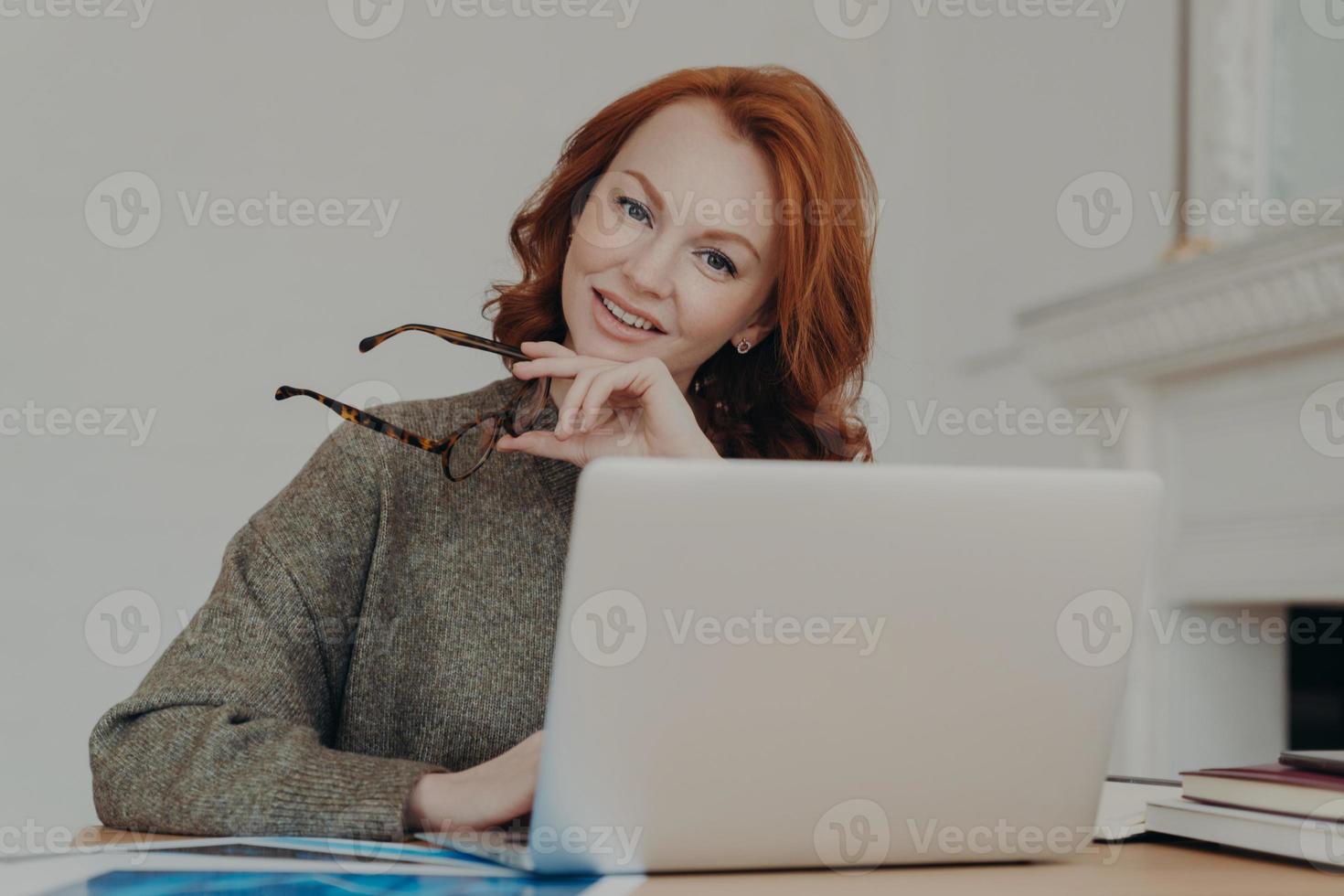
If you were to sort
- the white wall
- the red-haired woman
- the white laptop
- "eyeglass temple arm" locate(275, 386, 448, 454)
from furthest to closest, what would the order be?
the white wall < "eyeglass temple arm" locate(275, 386, 448, 454) < the red-haired woman < the white laptop

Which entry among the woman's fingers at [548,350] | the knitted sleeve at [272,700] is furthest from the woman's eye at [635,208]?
the knitted sleeve at [272,700]

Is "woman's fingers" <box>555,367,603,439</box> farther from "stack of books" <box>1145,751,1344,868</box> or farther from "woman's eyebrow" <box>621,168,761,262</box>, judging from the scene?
"stack of books" <box>1145,751,1344,868</box>

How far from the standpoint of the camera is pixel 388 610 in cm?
115

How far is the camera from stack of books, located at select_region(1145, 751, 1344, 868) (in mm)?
718

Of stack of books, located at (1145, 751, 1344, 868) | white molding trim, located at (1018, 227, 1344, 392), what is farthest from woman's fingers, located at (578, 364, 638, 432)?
white molding trim, located at (1018, 227, 1344, 392)

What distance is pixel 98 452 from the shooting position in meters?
2.44

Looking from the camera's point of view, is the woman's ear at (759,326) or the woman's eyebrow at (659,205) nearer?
the woman's eyebrow at (659,205)

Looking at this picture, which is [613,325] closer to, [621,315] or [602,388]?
[621,315]

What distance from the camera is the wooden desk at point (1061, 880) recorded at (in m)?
0.64

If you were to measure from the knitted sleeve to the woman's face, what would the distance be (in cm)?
25

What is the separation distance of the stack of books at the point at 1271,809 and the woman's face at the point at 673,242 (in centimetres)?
63

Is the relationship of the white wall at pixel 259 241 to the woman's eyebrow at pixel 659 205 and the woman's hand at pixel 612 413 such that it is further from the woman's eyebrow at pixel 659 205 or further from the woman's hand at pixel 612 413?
the woman's hand at pixel 612 413

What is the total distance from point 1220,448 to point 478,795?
6.00 ft

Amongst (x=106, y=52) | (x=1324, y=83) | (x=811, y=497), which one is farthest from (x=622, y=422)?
(x=106, y=52)
